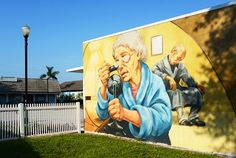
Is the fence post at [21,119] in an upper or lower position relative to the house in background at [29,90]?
lower

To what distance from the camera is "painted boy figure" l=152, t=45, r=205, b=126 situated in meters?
12.0

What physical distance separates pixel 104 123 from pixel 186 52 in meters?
5.64

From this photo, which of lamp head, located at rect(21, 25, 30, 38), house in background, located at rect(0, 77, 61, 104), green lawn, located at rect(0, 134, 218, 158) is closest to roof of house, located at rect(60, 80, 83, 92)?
house in background, located at rect(0, 77, 61, 104)

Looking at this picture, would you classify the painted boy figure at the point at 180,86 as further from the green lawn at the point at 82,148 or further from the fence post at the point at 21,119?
the fence post at the point at 21,119

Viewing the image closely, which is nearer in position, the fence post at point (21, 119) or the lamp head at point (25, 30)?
the fence post at point (21, 119)

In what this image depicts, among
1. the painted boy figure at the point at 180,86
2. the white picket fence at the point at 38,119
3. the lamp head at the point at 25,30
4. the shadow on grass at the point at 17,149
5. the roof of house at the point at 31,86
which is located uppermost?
the lamp head at the point at 25,30

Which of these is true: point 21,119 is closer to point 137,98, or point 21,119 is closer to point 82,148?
point 82,148

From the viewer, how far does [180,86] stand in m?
12.6

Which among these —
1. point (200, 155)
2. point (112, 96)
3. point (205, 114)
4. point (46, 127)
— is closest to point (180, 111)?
point (205, 114)

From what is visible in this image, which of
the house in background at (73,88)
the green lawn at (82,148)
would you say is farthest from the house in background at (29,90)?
the green lawn at (82,148)

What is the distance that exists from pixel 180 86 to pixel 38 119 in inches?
275

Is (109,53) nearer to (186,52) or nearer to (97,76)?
(97,76)

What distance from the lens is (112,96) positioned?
15.8 metres

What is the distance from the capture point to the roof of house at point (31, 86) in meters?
43.0
